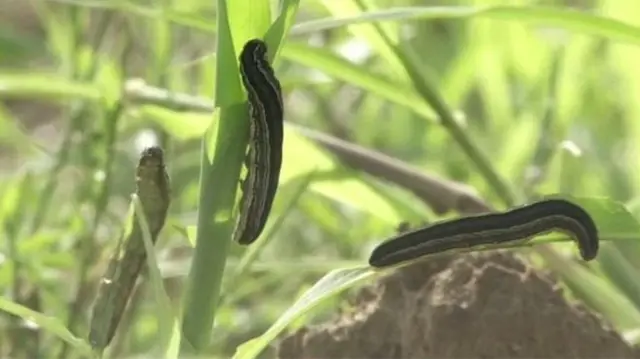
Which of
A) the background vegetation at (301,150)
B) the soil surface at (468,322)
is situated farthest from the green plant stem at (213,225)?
the soil surface at (468,322)

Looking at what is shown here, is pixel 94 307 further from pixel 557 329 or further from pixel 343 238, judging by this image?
pixel 343 238

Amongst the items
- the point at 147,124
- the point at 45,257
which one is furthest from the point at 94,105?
the point at 45,257

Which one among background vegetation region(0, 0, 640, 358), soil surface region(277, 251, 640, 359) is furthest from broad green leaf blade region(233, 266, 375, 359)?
soil surface region(277, 251, 640, 359)

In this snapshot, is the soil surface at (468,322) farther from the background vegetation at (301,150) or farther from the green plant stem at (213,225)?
the green plant stem at (213,225)

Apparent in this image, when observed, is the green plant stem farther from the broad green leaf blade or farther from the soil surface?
the soil surface

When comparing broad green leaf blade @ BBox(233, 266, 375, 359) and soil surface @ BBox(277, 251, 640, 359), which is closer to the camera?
broad green leaf blade @ BBox(233, 266, 375, 359)

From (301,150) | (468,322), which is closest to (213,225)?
(468,322)

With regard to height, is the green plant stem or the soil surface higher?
the green plant stem
